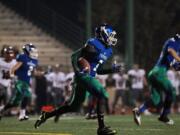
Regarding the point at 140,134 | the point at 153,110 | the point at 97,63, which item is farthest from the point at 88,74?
the point at 153,110

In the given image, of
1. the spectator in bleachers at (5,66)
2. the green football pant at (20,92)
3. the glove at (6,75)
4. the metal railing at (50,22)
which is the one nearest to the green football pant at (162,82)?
the green football pant at (20,92)

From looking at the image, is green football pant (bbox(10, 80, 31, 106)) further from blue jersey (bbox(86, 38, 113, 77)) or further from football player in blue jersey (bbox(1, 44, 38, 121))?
blue jersey (bbox(86, 38, 113, 77))

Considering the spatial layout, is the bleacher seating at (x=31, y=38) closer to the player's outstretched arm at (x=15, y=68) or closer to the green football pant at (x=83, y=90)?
the player's outstretched arm at (x=15, y=68)

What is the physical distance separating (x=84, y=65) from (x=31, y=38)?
1828 centimetres

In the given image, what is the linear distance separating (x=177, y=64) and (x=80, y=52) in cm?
274

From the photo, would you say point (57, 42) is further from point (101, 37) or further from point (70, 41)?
point (101, 37)

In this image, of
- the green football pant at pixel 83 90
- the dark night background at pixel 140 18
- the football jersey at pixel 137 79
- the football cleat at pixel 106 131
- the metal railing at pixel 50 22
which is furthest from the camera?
the dark night background at pixel 140 18

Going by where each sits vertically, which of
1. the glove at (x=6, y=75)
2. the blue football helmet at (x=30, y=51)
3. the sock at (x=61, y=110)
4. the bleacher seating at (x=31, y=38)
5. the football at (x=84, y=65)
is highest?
the bleacher seating at (x=31, y=38)

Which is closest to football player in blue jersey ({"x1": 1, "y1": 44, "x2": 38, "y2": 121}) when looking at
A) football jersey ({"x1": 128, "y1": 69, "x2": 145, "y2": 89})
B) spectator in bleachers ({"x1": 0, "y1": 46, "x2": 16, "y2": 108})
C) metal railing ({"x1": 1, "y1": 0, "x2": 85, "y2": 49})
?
spectator in bleachers ({"x1": 0, "y1": 46, "x2": 16, "y2": 108})

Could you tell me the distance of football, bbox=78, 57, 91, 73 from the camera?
44.4 ft

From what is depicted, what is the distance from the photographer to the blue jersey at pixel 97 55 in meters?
13.7

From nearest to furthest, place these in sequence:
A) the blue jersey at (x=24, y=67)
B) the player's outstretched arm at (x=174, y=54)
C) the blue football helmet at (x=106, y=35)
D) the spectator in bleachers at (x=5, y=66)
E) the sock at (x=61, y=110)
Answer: the blue football helmet at (x=106, y=35), the sock at (x=61, y=110), the player's outstretched arm at (x=174, y=54), the blue jersey at (x=24, y=67), the spectator in bleachers at (x=5, y=66)

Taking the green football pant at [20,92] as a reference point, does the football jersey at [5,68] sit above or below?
above

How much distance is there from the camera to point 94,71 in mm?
13836
